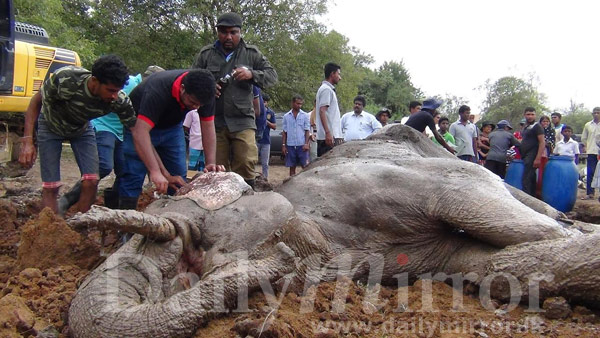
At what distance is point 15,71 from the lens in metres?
11.8

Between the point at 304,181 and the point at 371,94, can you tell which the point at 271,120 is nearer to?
the point at 304,181

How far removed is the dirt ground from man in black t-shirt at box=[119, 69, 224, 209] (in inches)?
37.4

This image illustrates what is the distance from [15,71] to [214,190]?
9986mm

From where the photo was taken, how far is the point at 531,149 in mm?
10609

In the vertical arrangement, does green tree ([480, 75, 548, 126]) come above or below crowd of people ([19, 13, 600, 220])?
above

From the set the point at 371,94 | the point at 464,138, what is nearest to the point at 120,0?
the point at 464,138

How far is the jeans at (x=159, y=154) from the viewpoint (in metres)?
5.59

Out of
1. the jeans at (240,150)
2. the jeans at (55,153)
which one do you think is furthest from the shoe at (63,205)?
the jeans at (240,150)

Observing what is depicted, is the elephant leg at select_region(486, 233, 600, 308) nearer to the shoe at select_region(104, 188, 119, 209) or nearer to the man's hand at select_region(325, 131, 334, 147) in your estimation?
the shoe at select_region(104, 188, 119, 209)

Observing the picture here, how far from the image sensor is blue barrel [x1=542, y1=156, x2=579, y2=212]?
32.5ft

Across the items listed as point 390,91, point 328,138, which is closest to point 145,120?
point 328,138

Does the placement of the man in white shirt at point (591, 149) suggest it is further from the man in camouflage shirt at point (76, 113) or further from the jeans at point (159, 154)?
Result: the man in camouflage shirt at point (76, 113)

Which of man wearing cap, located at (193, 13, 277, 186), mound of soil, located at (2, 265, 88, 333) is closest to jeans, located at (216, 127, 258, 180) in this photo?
man wearing cap, located at (193, 13, 277, 186)

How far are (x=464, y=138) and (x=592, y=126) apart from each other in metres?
4.54
